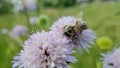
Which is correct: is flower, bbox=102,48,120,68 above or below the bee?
below

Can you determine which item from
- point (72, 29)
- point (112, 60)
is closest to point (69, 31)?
point (72, 29)

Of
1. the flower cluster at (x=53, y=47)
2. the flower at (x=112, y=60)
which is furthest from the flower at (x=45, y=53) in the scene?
the flower at (x=112, y=60)

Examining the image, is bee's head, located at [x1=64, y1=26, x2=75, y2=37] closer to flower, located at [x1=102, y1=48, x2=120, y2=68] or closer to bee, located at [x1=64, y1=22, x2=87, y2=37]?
bee, located at [x1=64, y1=22, x2=87, y2=37]

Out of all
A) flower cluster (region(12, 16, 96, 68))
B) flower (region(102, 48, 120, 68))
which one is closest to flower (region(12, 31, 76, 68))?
flower cluster (region(12, 16, 96, 68))

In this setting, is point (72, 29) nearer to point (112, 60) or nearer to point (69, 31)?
point (69, 31)

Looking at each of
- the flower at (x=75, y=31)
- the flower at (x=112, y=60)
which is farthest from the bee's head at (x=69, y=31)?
the flower at (x=112, y=60)

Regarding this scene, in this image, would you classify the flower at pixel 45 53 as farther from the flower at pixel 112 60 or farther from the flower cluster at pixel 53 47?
the flower at pixel 112 60

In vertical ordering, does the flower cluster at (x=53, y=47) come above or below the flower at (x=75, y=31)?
below

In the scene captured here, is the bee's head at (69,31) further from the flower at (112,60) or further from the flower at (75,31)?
the flower at (112,60)
